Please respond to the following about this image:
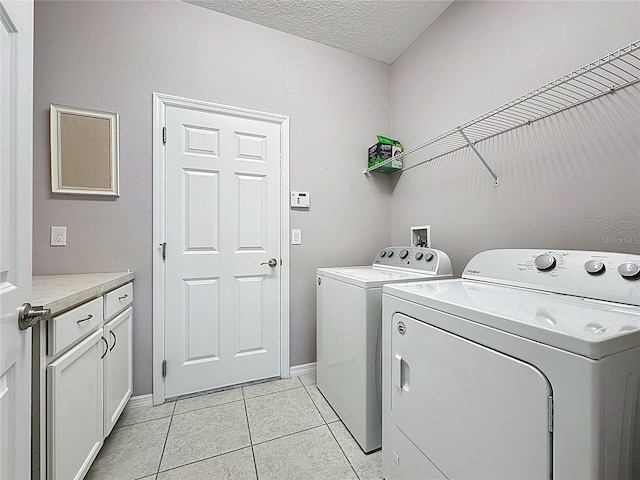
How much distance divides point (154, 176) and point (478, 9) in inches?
90.3

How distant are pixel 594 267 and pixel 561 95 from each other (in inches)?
34.2

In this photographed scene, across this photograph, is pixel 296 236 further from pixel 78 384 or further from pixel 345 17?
pixel 345 17

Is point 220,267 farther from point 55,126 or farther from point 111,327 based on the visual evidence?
point 55,126

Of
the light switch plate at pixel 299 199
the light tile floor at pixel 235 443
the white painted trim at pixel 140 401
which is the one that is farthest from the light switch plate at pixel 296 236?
→ the white painted trim at pixel 140 401

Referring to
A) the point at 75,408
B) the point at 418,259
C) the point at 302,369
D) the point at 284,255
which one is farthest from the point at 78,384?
the point at 418,259

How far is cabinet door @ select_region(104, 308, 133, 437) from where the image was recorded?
1271 millimetres

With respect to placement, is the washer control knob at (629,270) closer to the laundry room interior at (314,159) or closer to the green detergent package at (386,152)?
the laundry room interior at (314,159)

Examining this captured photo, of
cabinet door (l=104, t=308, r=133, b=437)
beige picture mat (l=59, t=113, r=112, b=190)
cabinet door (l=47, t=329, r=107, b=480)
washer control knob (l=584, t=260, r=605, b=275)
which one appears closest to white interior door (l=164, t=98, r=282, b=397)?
cabinet door (l=104, t=308, r=133, b=437)

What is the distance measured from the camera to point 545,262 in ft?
3.43

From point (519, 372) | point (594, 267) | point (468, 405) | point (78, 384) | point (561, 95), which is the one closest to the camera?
point (519, 372)

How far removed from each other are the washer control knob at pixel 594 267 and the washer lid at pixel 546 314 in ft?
0.35

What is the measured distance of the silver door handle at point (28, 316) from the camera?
654mm

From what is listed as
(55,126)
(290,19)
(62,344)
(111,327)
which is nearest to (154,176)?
(55,126)

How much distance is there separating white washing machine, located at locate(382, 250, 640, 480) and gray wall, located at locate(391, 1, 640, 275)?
0.32 metres
